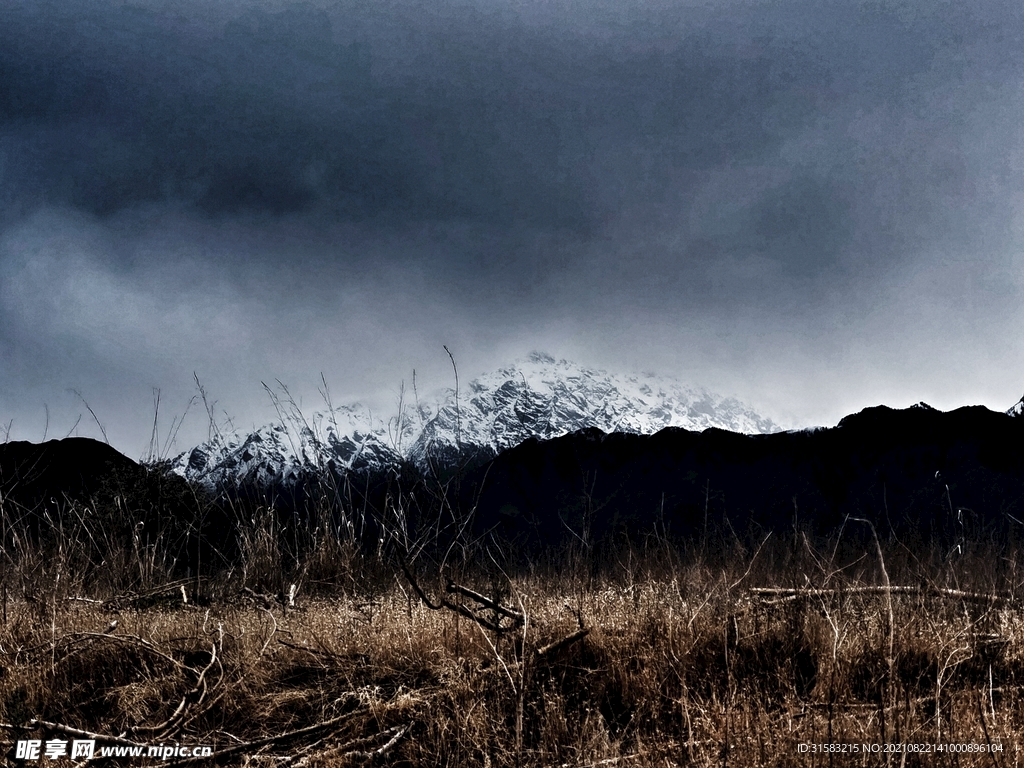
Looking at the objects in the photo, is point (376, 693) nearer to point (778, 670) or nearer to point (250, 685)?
point (250, 685)

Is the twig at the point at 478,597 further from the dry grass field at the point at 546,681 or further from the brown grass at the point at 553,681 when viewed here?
the brown grass at the point at 553,681

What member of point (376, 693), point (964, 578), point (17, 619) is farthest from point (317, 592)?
point (964, 578)

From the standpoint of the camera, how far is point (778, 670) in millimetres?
3781

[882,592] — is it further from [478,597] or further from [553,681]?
[478,597]

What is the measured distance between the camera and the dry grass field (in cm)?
Answer: 300

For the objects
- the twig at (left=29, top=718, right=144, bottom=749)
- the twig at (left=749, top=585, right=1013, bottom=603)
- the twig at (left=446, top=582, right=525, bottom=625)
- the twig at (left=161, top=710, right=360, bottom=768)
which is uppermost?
the twig at (left=446, top=582, right=525, bottom=625)

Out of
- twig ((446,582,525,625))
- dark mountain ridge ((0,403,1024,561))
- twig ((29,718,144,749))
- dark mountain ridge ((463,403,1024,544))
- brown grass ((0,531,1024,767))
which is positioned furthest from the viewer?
dark mountain ridge ((463,403,1024,544))

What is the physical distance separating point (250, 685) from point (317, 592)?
→ 2.86m

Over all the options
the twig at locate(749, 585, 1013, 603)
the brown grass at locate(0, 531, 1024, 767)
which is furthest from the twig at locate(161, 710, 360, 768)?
the twig at locate(749, 585, 1013, 603)

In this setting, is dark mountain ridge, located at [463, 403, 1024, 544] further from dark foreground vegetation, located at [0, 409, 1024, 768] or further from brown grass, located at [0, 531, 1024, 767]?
brown grass, located at [0, 531, 1024, 767]

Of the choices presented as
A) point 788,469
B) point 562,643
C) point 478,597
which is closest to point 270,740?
point 478,597

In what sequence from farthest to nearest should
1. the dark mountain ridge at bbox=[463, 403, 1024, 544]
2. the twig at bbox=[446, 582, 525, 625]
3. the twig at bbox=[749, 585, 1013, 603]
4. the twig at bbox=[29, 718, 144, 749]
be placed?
the dark mountain ridge at bbox=[463, 403, 1024, 544] < the twig at bbox=[749, 585, 1013, 603] < the twig at bbox=[446, 582, 525, 625] < the twig at bbox=[29, 718, 144, 749]

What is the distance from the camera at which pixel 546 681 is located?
3.77m

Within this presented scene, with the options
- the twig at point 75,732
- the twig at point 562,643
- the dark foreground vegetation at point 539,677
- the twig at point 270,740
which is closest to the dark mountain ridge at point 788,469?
the dark foreground vegetation at point 539,677
